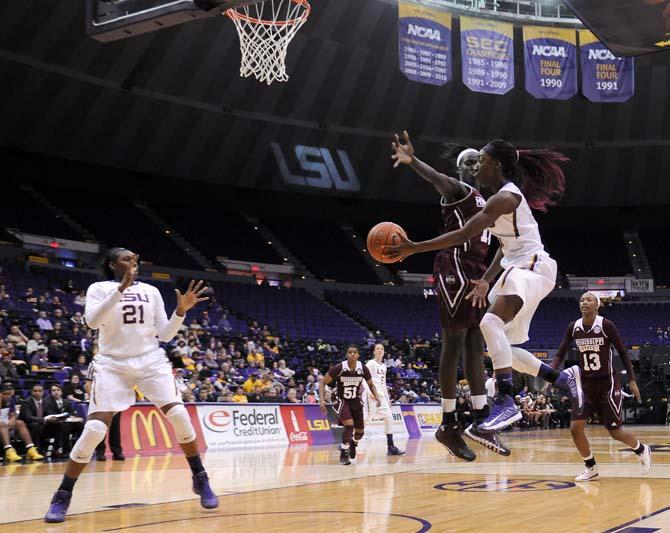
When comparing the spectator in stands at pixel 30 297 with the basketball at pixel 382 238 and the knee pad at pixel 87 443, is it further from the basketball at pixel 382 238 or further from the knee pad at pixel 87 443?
the basketball at pixel 382 238

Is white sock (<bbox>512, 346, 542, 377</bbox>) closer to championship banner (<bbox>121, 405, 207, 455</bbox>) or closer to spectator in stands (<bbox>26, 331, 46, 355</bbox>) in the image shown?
championship banner (<bbox>121, 405, 207, 455</bbox>)

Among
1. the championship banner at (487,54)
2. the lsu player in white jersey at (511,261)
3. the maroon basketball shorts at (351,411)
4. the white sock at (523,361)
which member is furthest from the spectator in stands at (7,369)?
the championship banner at (487,54)

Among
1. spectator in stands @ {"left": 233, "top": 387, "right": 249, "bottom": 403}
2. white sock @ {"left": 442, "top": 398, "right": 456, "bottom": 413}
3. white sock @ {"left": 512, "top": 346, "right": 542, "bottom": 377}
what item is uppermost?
white sock @ {"left": 512, "top": 346, "right": 542, "bottom": 377}

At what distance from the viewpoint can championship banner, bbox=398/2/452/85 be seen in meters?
23.2

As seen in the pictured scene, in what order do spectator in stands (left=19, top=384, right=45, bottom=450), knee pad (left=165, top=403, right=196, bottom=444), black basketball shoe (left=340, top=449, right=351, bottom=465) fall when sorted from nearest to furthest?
knee pad (left=165, top=403, right=196, bottom=444) < black basketball shoe (left=340, top=449, right=351, bottom=465) < spectator in stands (left=19, top=384, right=45, bottom=450)

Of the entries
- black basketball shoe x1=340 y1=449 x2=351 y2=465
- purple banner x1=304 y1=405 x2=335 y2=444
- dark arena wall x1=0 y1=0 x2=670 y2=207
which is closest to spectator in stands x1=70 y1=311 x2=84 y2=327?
purple banner x1=304 y1=405 x2=335 y2=444

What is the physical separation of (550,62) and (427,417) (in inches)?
422

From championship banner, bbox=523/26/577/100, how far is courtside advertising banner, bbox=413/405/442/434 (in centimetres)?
938

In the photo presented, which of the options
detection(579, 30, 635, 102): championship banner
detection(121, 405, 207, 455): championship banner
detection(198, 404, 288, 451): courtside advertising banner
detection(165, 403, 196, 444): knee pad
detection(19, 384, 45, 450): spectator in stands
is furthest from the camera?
detection(579, 30, 635, 102): championship banner

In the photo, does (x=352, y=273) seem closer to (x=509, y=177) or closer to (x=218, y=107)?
(x=218, y=107)

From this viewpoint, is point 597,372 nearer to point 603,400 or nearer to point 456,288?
point 603,400

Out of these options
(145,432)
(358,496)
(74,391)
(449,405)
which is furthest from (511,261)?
(145,432)

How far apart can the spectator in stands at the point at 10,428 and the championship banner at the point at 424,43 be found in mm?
13856

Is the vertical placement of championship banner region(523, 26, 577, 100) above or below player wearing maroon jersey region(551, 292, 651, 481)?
above
